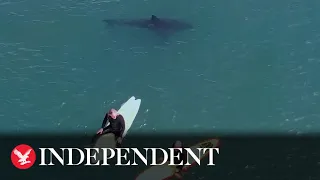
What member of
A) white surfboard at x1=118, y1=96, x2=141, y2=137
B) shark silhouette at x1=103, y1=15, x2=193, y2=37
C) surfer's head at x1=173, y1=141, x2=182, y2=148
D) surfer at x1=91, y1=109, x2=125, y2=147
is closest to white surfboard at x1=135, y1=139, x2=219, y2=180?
surfer's head at x1=173, y1=141, x2=182, y2=148

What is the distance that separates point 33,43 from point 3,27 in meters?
1.27

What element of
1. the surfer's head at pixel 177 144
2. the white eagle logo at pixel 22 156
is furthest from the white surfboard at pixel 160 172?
the white eagle logo at pixel 22 156

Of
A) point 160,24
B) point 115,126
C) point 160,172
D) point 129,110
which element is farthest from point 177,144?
point 160,24

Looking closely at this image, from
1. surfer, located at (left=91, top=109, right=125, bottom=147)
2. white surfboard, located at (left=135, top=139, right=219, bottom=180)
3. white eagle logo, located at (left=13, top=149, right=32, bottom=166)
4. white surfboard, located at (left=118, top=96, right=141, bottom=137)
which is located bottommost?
white surfboard, located at (left=135, top=139, right=219, bottom=180)

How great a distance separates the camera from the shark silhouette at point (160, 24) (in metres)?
14.5

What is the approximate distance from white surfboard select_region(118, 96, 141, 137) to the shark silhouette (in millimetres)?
2802

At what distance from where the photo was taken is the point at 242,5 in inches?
610

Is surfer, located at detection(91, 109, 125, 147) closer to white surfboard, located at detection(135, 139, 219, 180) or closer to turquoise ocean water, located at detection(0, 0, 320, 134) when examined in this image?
turquoise ocean water, located at detection(0, 0, 320, 134)

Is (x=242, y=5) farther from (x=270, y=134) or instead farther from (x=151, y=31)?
Answer: (x=270, y=134)

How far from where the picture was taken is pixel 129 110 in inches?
482

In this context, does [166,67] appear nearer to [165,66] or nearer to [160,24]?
[165,66]

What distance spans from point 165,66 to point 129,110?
211cm

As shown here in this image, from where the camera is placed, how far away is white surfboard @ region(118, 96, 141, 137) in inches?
473

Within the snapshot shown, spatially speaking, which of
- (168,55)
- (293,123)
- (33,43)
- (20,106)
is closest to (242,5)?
(168,55)
